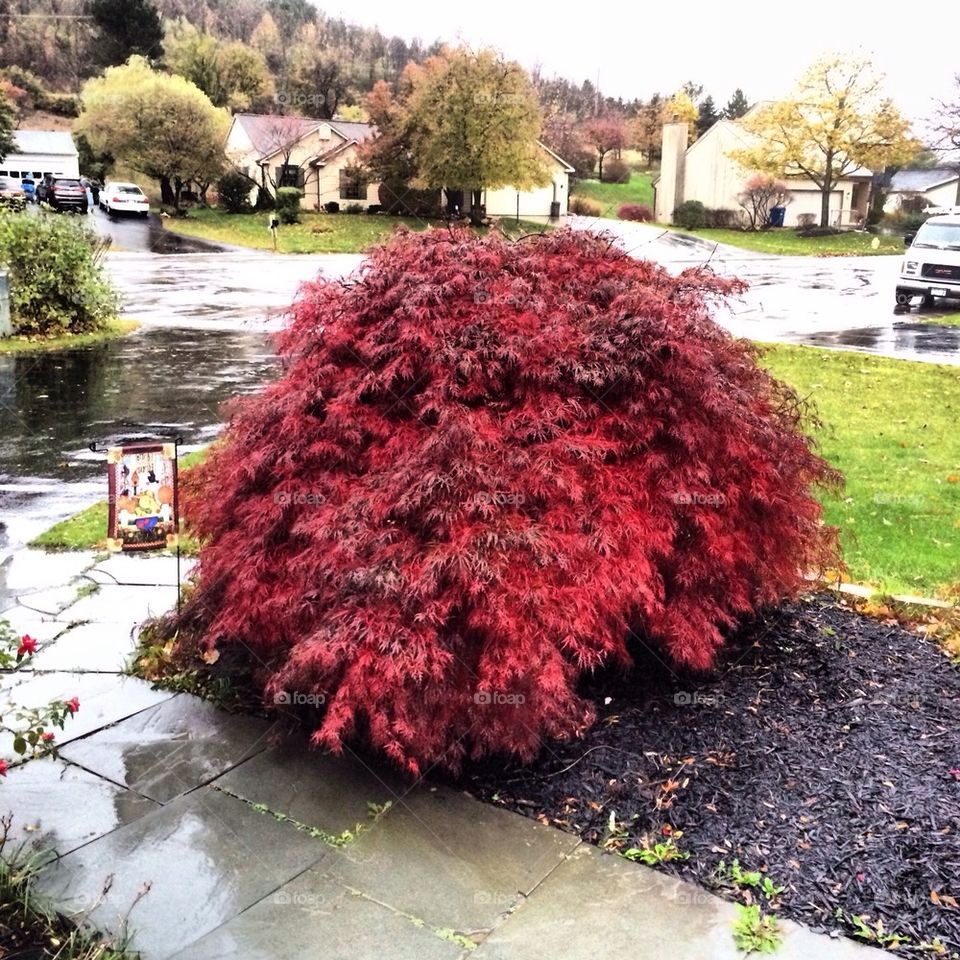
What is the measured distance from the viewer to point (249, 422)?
3.69 m

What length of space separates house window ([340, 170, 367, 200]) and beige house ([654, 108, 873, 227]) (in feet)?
49.3

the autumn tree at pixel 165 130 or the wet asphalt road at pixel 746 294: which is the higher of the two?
the autumn tree at pixel 165 130

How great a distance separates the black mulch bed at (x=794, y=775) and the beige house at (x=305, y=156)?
29998 mm

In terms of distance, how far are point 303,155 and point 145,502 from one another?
1466 inches

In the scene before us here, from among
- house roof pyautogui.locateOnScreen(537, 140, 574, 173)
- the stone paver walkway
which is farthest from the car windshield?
the stone paver walkway

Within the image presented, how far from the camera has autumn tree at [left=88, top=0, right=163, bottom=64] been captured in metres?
51.8

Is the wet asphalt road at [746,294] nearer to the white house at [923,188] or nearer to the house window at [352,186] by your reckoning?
the white house at [923,188]

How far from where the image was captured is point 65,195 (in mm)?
34656

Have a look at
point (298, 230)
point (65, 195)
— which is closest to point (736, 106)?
point (298, 230)

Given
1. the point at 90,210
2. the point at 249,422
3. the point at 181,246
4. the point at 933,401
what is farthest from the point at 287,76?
the point at 249,422

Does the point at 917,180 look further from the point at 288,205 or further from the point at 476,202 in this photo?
the point at 288,205

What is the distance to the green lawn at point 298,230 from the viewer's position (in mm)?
28734

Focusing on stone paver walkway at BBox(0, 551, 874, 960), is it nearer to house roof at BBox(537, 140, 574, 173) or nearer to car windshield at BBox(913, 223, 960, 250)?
car windshield at BBox(913, 223, 960, 250)

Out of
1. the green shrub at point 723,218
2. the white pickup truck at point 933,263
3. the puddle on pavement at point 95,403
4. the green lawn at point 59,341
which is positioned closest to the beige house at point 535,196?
the green shrub at point 723,218
